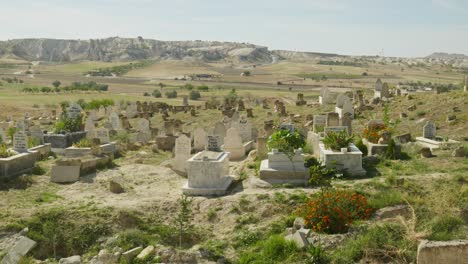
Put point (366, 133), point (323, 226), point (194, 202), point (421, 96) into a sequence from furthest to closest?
point (421, 96) → point (366, 133) → point (194, 202) → point (323, 226)

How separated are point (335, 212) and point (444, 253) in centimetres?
244

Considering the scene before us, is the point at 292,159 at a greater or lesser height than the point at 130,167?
A: greater

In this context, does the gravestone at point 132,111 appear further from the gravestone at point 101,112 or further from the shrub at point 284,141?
the shrub at point 284,141

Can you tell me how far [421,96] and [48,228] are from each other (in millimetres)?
26015

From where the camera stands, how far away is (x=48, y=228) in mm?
11242

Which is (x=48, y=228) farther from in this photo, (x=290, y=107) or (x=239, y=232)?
(x=290, y=107)

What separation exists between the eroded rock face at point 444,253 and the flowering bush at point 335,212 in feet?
6.61

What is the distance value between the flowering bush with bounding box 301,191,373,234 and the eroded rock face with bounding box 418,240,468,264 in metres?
2.01

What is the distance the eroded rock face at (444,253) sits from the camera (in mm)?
8656

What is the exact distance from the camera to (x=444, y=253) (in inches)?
343

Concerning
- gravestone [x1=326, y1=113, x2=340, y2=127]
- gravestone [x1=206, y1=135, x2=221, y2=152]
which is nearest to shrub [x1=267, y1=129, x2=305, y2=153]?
gravestone [x1=206, y1=135, x2=221, y2=152]

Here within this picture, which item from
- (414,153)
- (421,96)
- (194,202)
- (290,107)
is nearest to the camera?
(194,202)

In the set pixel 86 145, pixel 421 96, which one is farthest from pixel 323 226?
pixel 421 96

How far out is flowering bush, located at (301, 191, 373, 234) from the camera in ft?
34.4
